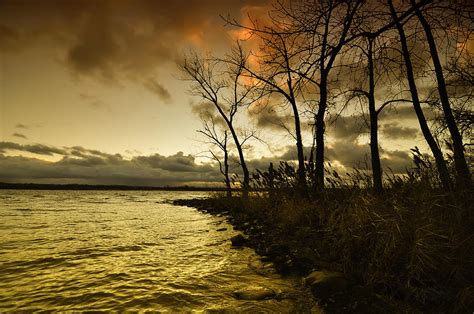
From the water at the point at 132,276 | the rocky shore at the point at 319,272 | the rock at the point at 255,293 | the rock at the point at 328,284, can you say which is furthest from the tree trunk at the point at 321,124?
the rock at the point at 255,293

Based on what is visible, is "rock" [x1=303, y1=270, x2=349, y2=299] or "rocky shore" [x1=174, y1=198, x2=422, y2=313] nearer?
"rocky shore" [x1=174, y1=198, x2=422, y2=313]

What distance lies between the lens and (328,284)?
10.5 feet

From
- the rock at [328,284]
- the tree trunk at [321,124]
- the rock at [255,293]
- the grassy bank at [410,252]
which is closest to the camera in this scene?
the grassy bank at [410,252]

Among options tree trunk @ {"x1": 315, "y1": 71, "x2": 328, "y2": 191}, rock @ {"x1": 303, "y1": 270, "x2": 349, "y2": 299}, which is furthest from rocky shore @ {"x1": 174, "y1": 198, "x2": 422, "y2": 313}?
tree trunk @ {"x1": 315, "y1": 71, "x2": 328, "y2": 191}

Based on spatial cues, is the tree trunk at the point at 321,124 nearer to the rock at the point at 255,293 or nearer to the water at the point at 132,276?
the water at the point at 132,276

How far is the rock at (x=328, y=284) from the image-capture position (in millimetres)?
3123

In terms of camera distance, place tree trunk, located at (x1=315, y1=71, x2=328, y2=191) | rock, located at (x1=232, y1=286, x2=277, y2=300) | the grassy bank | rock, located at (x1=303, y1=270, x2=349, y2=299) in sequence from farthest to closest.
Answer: tree trunk, located at (x1=315, y1=71, x2=328, y2=191) → rock, located at (x1=232, y1=286, x2=277, y2=300) → rock, located at (x1=303, y1=270, x2=349, y2=299) → the grassy bank

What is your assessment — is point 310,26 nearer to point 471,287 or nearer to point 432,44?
point 471,287

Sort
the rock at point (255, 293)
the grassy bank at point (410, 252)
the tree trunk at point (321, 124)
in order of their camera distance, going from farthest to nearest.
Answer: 1. the tree trunk at point (321, 124)
2. the rock at point (255, 293)
3. the grassy bank at point (410, 252)

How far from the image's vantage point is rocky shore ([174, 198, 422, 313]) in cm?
275

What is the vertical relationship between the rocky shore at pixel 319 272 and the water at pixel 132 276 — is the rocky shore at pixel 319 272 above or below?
above

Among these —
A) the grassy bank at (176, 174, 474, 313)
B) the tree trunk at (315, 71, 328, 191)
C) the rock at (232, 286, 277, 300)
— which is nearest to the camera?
the grassy bank at (176, 174, 474, 313)

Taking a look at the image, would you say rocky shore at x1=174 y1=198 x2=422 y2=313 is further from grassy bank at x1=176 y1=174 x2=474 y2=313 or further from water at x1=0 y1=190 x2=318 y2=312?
water at x1=0 y1=190 x2=318 y2=312

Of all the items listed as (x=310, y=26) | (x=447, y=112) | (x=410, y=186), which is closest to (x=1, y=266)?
(x=310, y=26)
